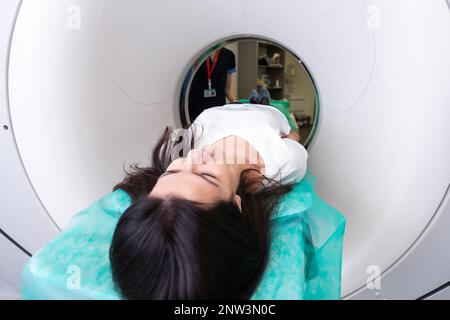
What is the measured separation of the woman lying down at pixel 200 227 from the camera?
61 cm

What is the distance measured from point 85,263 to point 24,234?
0.47 m

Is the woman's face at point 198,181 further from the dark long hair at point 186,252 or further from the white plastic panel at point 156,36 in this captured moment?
the white plastic panel at point 156,36

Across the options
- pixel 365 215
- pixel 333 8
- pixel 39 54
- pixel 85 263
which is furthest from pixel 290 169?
pixel 39 54

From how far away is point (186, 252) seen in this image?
61 centimetres

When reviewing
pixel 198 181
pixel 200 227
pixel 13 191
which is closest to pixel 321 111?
pixel 198 181

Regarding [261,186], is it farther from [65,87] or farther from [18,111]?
[18,111]

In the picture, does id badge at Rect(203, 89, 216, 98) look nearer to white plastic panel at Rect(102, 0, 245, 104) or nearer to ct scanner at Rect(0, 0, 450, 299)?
white plastic panel at Rect(102, 0, 245, 104)

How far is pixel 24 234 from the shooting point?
106 cm

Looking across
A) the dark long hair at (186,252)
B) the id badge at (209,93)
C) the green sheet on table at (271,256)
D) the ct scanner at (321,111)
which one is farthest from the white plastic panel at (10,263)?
the id badge at (209,93)

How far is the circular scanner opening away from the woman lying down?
43cm

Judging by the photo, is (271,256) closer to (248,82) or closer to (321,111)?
(321,111)

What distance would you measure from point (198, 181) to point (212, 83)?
38.4 inches

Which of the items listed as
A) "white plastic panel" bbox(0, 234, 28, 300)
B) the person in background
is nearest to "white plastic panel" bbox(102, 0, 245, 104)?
the person in background

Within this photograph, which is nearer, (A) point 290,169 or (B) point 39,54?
(B) point 39,54
